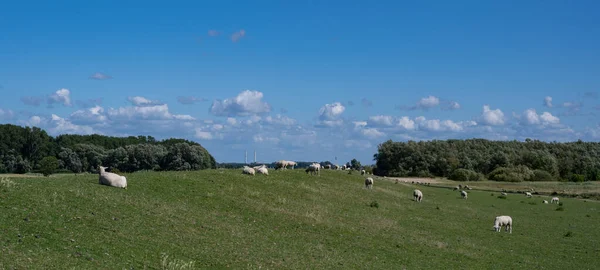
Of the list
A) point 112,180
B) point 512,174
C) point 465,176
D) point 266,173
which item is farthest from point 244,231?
point 512,174

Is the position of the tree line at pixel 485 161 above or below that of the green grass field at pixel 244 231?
above

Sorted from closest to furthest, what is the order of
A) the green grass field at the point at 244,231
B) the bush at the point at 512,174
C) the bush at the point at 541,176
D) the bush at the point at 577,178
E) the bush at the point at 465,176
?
the green grass field at the point at 244,231 < the bush at the point at 512,174 < the bush at the point at 465,176 < the bush at the point at 577,178 < the bush at the point at 541,176

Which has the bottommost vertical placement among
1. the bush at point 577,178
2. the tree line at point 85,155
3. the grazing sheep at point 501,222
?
the grazing sheep at point 501,222

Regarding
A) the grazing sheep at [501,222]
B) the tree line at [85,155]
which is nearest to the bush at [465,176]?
the tree line at [85,155]

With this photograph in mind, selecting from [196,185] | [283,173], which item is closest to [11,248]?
[196,185]

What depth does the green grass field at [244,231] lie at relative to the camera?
17547 mm

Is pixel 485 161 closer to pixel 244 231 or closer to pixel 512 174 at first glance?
pixel 512 174

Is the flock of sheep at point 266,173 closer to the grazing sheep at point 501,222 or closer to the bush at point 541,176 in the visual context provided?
the grazing sheep at point 501,222

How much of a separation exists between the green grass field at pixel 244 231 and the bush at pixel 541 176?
111 meters

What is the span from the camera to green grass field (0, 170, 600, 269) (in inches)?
691

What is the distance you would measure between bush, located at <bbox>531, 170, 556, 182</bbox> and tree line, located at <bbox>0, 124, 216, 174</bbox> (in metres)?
90.8

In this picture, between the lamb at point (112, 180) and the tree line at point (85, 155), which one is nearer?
the lamb at point (112, 180)

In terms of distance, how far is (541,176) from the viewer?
15288cm

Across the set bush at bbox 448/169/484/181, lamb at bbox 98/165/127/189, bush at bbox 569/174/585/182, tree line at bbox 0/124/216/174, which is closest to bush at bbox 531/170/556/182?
bush at bbox 569/174/585/182
